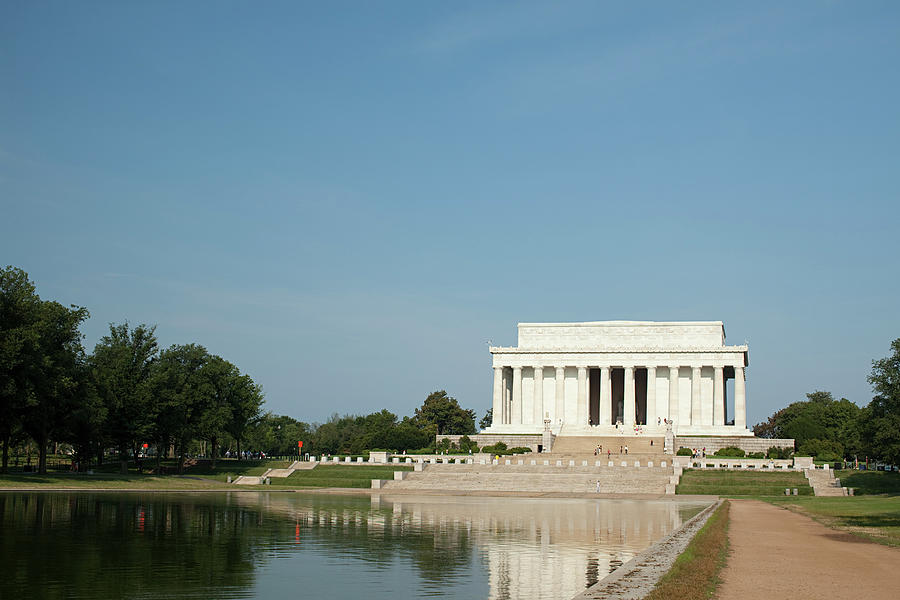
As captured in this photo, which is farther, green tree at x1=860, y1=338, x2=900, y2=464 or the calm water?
green tree at x1=860, y1=338, x2=900, y2=464

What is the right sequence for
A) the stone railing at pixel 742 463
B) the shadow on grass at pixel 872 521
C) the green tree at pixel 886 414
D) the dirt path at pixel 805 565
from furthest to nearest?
1. the stone railing at pixel 742 463
2. the green tree at pixel 886 414
3. the shadow on grass at pixel 872 521
4. the dirt path at pixel 805 565

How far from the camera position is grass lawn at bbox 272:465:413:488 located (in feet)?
213

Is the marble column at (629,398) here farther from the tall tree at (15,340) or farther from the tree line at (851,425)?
the tall tree at (15,340)

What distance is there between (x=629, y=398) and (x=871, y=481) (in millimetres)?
39327

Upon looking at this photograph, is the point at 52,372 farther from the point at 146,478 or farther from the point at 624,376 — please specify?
the point at 624,376

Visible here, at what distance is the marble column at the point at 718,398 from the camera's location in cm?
9856

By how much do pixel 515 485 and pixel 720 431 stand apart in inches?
1597

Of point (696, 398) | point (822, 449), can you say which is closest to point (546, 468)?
point (822, 449)

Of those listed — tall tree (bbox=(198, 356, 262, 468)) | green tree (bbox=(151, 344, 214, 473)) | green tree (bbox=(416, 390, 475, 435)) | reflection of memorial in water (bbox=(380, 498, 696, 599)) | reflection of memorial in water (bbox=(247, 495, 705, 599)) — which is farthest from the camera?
green tree (bbox=(416, 390, 475, 435))

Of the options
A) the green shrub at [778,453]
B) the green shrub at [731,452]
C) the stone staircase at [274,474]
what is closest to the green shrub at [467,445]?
the stone staircase at [274,474]

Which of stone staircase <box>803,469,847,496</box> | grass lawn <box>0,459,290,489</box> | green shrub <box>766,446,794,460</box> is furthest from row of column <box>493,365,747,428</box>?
grass lawn <box>0,459,290,489</box>

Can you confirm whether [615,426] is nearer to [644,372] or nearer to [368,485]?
[644,372]

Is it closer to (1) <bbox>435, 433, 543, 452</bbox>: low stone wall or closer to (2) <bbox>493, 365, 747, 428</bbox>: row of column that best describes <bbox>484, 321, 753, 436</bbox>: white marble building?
(2) <bbox>493, 365, 747, 428</bbox>: row of column

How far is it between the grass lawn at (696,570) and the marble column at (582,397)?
74940 mm
